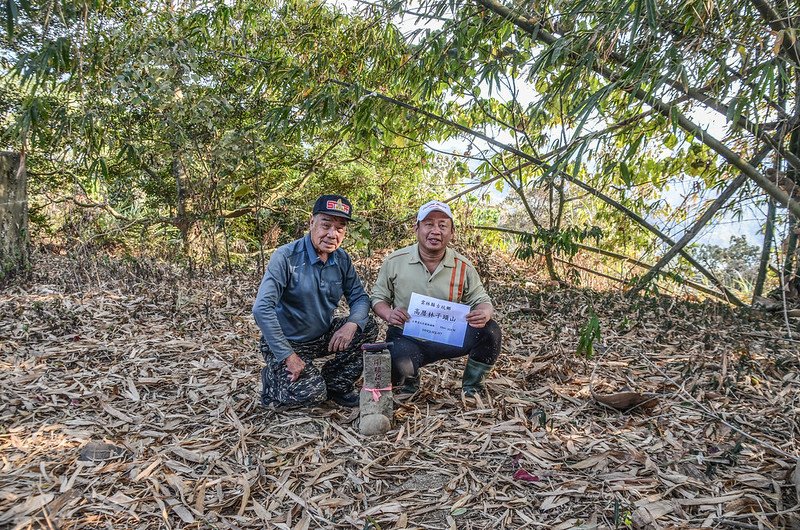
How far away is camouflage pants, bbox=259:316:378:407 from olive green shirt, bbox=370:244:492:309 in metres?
0.23

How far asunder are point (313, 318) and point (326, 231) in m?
0.47

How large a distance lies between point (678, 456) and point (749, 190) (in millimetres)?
3239

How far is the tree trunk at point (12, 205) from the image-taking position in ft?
17.1

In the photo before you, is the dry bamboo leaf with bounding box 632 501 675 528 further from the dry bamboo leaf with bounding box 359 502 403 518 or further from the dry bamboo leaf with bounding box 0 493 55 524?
the dry bamboo leaf with bounding box 0 493 55 524

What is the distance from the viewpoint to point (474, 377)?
288cm

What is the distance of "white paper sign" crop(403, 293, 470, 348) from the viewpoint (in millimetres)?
2744

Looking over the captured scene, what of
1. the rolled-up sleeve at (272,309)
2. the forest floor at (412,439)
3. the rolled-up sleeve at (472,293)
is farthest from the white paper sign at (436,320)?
the rolled-up sleeve at (272,309)

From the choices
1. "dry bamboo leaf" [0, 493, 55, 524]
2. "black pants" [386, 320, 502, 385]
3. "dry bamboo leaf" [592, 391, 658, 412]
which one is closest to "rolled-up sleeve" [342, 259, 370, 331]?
"black pants" [386, 320, 502, 385]

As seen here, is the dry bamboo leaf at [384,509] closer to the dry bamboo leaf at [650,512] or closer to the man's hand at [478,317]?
the dry bamboo leaf at [650,512]

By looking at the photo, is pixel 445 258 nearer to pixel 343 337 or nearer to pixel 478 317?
pixel 478 317

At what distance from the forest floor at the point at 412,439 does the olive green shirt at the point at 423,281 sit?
559 mm

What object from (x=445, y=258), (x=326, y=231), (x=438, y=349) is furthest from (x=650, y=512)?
(x=326, y=231)

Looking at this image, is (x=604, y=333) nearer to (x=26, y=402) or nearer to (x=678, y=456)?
(x=678, y=456)

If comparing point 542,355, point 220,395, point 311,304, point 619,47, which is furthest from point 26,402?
point 619,47
